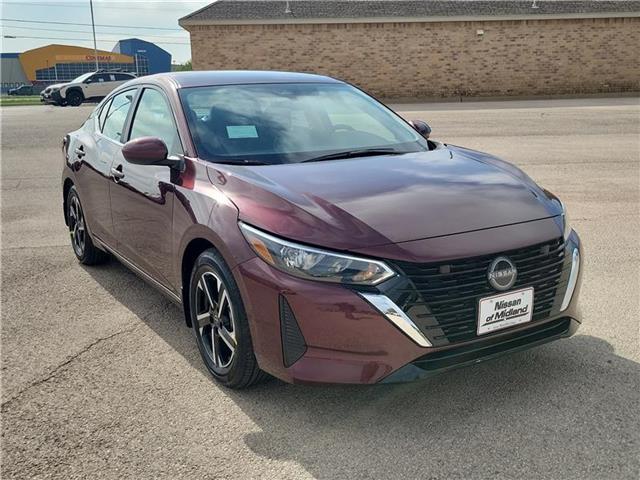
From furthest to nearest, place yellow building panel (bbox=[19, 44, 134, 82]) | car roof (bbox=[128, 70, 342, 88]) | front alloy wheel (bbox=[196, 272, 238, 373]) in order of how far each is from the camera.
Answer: yellow building panel (bbox=[19, 44, 134, 82])
car roof (bbox=[128, 70, 342, 88])
front alloy wheel (bbox=[196, 272, 238, 373])

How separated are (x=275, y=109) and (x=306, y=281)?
1.72 m

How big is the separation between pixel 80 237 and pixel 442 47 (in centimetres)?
2807

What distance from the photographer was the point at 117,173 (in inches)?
178

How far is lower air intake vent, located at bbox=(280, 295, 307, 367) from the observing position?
9.30 feet

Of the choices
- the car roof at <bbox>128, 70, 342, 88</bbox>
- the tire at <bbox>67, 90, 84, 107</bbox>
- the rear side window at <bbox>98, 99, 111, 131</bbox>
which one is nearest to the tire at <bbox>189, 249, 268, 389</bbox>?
the car roof at <bbox>128, 70, 342, 88</bbox>

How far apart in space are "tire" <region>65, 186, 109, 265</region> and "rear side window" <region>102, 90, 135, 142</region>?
801 mm

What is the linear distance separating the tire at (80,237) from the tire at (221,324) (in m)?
2.35

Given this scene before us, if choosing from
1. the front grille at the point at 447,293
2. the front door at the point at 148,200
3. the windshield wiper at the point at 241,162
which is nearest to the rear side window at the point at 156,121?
the front door at the point at 148,200

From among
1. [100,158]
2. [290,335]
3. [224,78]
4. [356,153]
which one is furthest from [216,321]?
[100,158]

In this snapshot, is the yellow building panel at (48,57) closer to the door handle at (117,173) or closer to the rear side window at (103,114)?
the rear side window at (103,114)

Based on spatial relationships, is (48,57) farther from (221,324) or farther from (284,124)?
(221,324)

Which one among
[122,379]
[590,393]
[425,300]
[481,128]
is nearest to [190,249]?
[122,379]

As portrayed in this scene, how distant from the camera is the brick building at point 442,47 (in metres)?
30.4

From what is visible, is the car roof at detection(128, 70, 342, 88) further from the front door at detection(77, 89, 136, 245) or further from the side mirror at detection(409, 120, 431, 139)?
the side mirror at detection(409, 120, 431, 139)
